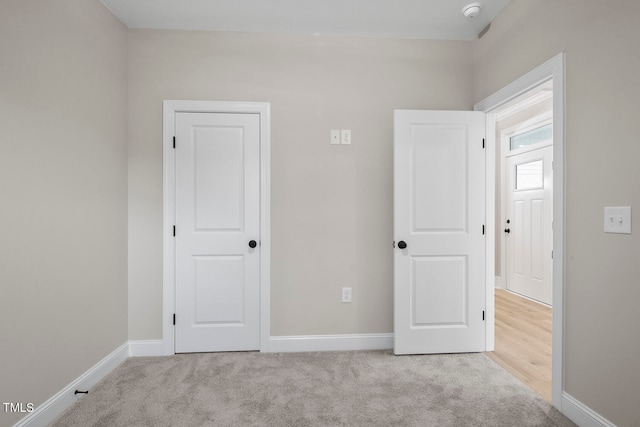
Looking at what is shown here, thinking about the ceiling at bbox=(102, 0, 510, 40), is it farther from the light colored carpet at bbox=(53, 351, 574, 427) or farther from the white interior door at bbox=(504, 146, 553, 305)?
the light colored carpet at bbox=(53, 351, 574, 427)

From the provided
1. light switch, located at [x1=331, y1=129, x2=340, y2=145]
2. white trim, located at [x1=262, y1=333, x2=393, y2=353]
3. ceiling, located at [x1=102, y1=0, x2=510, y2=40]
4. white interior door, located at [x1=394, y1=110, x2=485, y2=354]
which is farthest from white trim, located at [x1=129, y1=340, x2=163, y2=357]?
ceiling, located at [x1=102, y1=0, x2=510, y2=40]

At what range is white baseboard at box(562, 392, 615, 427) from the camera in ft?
5.09

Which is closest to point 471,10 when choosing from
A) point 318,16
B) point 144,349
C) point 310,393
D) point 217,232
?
point 318,16

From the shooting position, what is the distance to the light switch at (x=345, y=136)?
2.59 metres

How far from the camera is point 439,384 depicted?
6.73ft

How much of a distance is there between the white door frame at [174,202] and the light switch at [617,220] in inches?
81.9

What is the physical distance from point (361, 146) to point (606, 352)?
1.95 metres

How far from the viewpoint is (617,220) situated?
1468 mm

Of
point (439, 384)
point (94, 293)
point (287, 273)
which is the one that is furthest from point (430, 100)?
point (94, 293)

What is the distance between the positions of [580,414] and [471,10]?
261 centimetres

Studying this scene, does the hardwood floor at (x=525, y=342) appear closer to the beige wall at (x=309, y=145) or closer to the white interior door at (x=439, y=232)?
the white interior door at (x=439, y=232)

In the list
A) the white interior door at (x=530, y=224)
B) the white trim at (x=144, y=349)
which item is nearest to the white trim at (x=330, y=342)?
the white trim at (x=144, y=349)

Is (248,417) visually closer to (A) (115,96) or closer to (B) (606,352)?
(B) (606,352)

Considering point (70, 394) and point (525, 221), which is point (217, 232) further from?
point (525, 221)
